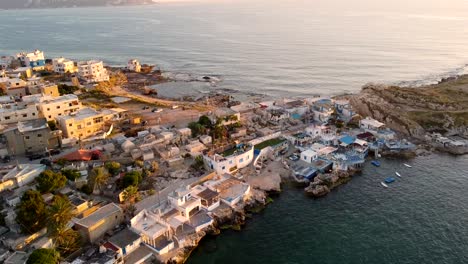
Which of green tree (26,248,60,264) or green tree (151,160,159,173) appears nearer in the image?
green tree (26,248,60,264)

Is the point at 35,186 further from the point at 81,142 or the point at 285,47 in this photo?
the point at 285,47

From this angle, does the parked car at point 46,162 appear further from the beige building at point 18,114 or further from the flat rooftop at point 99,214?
the flat rooftop at point 99,214

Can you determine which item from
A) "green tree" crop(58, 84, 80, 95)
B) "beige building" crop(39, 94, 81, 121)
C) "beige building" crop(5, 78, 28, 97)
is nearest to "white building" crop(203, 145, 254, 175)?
"beige building" crop(39, 94, 81, 121)

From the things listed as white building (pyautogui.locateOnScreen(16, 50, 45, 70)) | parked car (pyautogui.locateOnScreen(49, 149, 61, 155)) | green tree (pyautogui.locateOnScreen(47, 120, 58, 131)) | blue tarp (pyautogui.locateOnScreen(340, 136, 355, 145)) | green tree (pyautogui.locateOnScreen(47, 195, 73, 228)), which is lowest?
parked car (pyautogui.locateOnScreen(49, 149, 61, 155))

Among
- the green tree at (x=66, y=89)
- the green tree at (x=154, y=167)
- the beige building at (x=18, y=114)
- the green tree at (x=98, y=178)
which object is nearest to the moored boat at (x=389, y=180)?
the green tree at (x=154, y=167)

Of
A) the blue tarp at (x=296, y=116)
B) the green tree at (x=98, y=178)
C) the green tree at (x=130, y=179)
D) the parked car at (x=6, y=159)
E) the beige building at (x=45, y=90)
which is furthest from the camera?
the beige building at (x=45, y=90)

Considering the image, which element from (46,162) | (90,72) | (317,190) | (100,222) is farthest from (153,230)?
(90,72)

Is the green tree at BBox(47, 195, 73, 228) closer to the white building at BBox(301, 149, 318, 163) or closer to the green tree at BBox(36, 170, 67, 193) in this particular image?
the green tree at BBox(36, 170, 67, 193)
